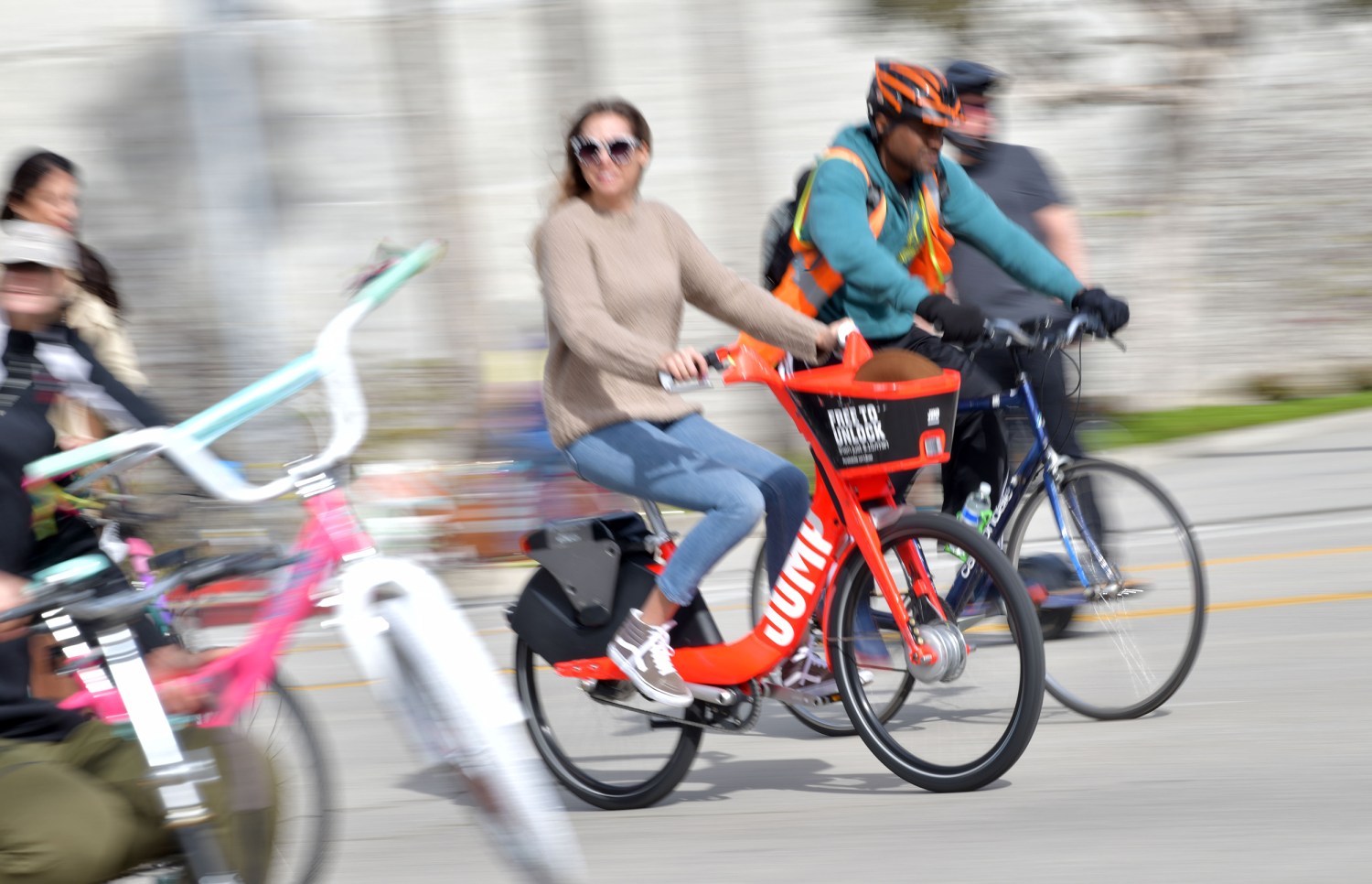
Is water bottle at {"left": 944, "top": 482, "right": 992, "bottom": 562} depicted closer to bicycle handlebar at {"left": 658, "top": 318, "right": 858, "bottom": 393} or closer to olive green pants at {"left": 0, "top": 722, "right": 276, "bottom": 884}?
bicycle handlebar at {"left": 658, "top": 318, "right": 858, "bottom": 393}

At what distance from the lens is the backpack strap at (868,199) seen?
5.38 meters

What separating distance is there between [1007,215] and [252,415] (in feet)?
12.7

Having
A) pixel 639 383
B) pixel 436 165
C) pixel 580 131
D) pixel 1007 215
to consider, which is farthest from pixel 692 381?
pixel 436 165

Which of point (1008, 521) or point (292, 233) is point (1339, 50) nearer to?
point (292, 233)

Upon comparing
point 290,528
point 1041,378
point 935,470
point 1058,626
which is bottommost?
point 290,528

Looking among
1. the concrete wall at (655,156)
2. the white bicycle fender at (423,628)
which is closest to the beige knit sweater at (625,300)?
the white bicycle fender at (423,628)

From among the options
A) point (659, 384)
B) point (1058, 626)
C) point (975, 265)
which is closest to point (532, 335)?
point (975, 265)

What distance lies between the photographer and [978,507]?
584 centimetres

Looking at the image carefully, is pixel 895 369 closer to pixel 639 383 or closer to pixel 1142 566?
pixel 639 383

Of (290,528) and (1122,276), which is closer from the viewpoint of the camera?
(290,528)

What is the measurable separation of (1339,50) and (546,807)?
40.2 feet

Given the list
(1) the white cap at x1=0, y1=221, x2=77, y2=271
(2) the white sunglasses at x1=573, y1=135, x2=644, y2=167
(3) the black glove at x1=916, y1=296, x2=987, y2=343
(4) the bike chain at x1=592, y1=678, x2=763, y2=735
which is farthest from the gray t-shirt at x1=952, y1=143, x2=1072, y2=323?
(1) the white cap at x1=0, y1=221, x2=77, y2=271

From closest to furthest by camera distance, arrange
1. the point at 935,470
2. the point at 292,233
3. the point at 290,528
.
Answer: the point at 935,470 → the point at 290,528 → the point at 292,233

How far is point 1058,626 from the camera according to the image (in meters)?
5.98
